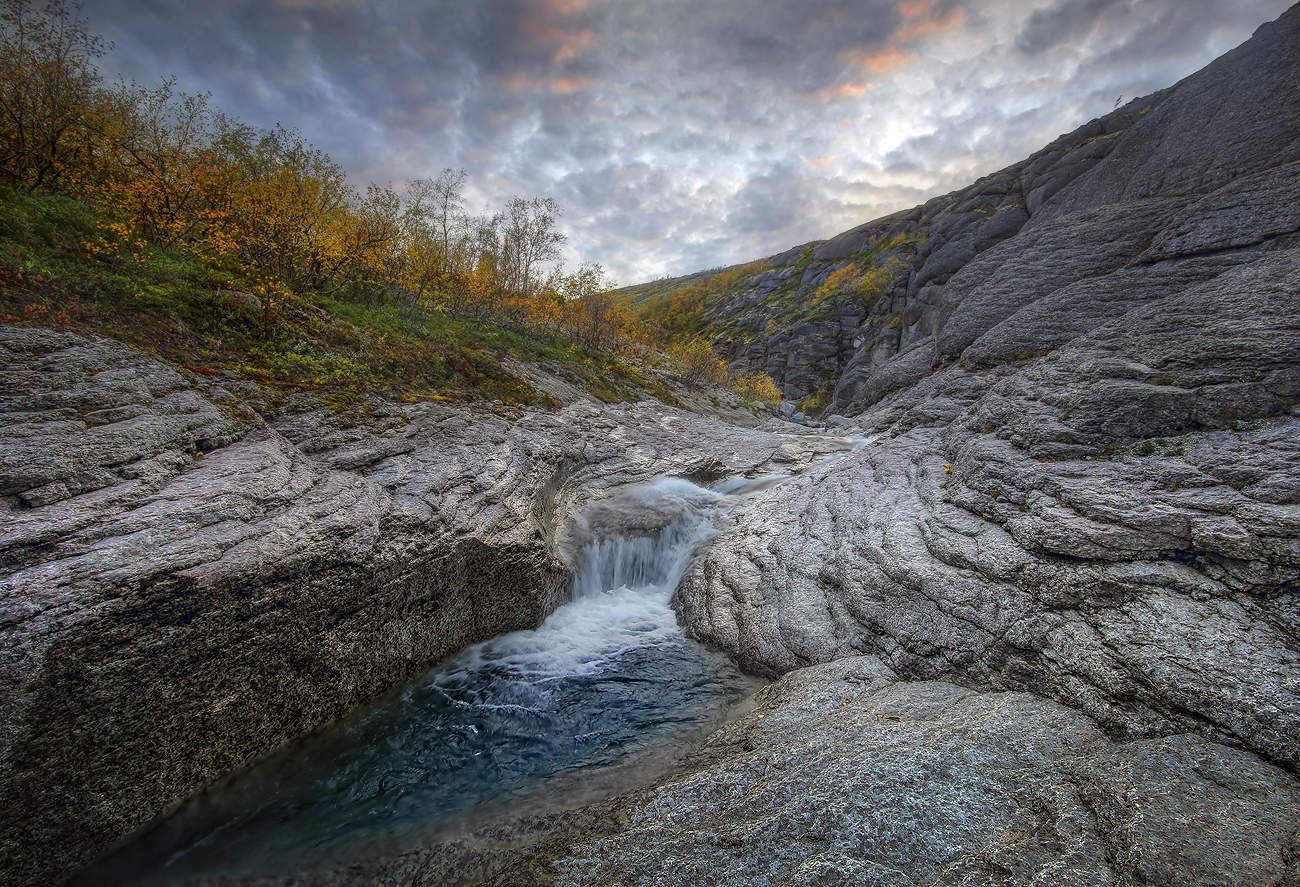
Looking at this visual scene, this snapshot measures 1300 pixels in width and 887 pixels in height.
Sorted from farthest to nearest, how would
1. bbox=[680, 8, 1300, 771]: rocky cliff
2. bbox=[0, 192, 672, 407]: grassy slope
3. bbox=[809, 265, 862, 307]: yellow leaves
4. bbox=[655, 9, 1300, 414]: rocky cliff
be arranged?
bbox=[809, 265, 862, 307]: yellow leaves, bbox=[655, 9, 1300, 414]: rocky cliff, bbox=[0, 192, 672, 407]: grassy slope, bbox=[680, 8, 1300, 771]: rocky cliff

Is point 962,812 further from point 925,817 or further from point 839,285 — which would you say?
point 839,285

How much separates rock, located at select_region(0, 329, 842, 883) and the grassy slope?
5.47 ft

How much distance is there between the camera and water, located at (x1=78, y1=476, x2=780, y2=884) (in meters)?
6.68

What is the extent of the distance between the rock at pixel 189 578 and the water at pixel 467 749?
0.58 m

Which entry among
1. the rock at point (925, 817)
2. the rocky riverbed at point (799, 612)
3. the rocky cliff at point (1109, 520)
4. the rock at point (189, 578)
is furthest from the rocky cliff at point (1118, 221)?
the rock at point (189, 578)

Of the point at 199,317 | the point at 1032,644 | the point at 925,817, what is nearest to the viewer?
the point at 925,817

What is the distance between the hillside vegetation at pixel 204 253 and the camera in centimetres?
1195

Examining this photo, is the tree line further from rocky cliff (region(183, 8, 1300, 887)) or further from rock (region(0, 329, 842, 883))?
rocky cliff (region(183, 8, 1300, 887))

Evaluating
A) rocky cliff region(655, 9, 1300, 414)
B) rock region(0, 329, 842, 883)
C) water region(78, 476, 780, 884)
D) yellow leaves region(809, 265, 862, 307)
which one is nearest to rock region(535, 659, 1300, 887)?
water region(78, 476, 780, 884)

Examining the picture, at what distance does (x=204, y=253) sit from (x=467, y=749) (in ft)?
63.1

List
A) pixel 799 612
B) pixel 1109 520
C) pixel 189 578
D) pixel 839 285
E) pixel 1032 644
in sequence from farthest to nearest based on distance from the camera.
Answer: pixel 839 285, pixel 799 612, pixel 1109 520, pixel 1032 644, pixel 189 578

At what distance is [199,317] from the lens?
42.7 feet

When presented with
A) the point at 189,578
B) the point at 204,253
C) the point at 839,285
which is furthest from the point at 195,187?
the point at 839,285

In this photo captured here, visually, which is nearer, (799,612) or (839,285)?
(799,612)
